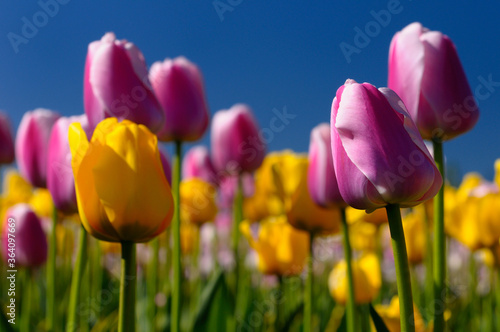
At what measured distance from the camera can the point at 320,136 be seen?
4.85 ft

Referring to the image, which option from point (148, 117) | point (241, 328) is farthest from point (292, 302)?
point (148, 117)

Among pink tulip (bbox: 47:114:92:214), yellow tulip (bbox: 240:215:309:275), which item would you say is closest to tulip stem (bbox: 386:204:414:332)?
pink tulip (bbox: 47:114:92:214)

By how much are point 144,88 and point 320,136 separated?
1.78 ft

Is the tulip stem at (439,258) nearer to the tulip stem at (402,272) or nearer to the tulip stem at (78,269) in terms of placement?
the tulip stem at (402,272)

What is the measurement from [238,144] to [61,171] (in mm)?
1246

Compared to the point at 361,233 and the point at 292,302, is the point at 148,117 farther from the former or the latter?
the point at 361,233

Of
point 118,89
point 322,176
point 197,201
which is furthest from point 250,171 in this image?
point 118,89

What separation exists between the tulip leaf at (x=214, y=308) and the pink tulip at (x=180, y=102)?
0.48 m

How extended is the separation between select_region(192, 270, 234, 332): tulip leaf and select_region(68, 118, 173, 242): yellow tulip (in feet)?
2.34

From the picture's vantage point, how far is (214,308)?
1.71 metres

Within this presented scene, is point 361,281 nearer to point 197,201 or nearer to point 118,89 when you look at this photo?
point 197,201

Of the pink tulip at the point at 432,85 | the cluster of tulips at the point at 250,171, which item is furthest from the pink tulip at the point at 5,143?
the pink tulip at the point at 432,85

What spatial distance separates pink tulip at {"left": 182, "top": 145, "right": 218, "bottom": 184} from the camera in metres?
3.38

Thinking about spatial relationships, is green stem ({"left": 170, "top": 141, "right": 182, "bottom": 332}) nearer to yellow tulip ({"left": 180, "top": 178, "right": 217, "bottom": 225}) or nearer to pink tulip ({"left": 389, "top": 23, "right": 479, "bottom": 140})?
pink tulip ({"left": 389, "top": 23, "right": 479, "bottom": 140})
